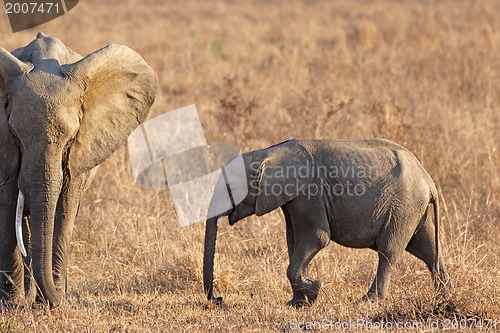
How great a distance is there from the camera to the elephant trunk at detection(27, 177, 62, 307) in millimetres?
5477

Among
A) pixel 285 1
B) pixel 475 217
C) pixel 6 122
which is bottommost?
pixel 285 1

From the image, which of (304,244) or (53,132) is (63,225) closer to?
(53,132)

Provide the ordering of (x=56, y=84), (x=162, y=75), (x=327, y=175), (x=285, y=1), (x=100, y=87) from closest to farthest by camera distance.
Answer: (x=56, y=84), (x=100, y=87), (x=327, y=175), (x=162, y=75), (x=285, y=1)

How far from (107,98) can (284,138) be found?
4919 mm

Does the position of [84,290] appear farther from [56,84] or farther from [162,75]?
[162,75]

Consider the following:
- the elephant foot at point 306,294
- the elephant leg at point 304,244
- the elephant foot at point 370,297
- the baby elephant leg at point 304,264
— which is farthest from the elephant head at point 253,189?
the elephant foot at point 370,297

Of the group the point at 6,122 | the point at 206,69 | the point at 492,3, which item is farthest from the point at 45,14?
the point at 6,122

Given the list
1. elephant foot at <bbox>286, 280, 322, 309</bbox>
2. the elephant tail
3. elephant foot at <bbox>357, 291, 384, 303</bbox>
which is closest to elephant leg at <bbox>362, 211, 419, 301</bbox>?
elephant foot at <bbox>357, 291, 384, 303</bbox>

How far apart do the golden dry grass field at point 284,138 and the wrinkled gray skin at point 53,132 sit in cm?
38

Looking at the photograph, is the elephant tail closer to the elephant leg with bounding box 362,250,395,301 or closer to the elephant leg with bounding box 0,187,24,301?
the elephant leg with bounding box 362,250,395,301

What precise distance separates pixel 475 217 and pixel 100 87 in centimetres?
395

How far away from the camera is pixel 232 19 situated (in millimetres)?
21703

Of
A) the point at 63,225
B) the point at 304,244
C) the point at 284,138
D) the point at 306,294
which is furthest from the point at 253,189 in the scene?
the point at 284,138

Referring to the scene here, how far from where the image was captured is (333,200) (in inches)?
248
